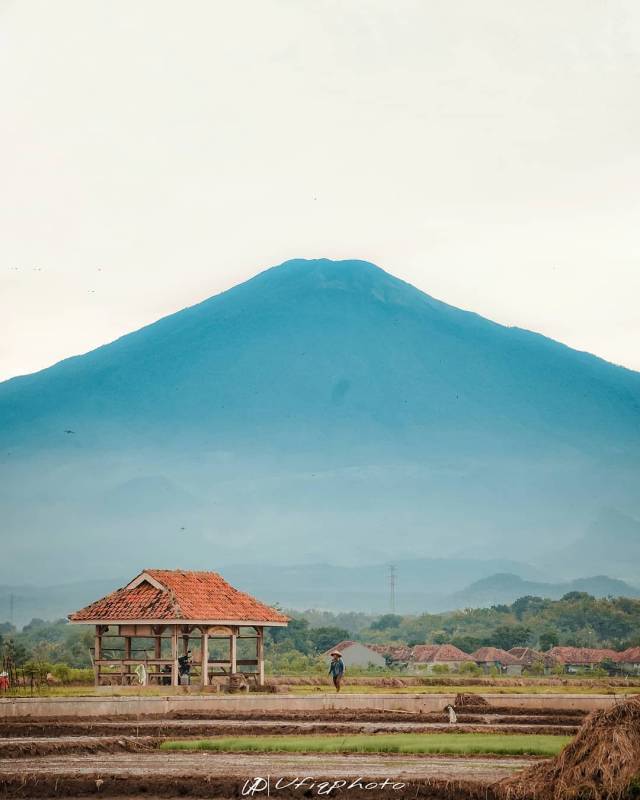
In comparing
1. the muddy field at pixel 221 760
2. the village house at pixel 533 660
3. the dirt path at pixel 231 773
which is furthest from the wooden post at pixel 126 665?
the village house at pixel 533 660

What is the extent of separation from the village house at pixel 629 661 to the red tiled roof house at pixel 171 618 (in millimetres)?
68063

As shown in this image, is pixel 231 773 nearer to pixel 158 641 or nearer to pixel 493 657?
pixel 158 641

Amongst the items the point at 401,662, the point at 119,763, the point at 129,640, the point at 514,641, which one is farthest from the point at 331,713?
the point at 514,641

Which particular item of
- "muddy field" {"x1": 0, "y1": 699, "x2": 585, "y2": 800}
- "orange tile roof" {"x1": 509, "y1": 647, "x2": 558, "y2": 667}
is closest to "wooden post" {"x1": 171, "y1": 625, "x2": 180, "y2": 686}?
"muddy field" {"x1": 0, "y1": 699, "x2": 585, "y2": 800}

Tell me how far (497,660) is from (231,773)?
381 ft

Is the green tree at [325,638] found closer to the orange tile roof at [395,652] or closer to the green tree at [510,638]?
the orange tile roof at [395,652]

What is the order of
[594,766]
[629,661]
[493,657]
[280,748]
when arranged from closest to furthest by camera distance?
[594,766] < [280,748] < [629,661] < [493,657]

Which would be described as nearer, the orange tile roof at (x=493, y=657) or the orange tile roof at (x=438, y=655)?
the orange tile roof at (x=438, y=655)

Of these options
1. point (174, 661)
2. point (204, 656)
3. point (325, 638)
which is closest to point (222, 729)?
point (174, 661)

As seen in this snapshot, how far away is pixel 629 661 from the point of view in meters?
123

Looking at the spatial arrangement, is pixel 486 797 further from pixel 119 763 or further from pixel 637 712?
pixel 119 763

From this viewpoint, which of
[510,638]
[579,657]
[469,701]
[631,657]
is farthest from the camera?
[510,638]

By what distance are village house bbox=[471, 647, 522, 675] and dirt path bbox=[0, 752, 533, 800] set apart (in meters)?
105

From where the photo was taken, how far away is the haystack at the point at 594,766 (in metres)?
Result: 21.0
